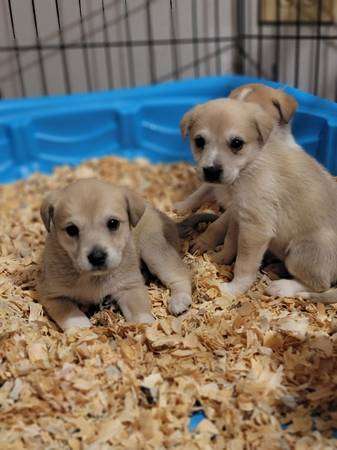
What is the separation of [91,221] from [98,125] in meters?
2.51

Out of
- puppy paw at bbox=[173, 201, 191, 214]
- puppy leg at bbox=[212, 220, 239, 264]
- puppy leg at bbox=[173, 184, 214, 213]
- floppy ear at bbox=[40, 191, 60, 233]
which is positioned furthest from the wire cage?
floppy ear at bbox=[40, 191, 60, 233]

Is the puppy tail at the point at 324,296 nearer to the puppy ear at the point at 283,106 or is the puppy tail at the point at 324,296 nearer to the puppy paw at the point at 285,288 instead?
the puppy paw at the point at 285,288

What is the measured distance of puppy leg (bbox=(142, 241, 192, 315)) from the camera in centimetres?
267

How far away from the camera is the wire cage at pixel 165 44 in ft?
15.8

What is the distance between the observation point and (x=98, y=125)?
4.52 meters

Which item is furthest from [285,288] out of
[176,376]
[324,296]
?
[176,376]

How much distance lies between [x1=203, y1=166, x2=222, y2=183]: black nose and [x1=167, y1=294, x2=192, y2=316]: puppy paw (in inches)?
24.7

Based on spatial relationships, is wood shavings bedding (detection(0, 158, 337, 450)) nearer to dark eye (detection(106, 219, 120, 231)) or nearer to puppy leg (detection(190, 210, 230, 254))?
puppy leg (detection(190, 210, 230, 254))

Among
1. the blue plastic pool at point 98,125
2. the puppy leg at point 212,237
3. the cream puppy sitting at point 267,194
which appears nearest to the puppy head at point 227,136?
the cream puppy sitting at point 267,194

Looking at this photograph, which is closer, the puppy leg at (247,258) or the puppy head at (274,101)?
the puppy leg at (247,258)

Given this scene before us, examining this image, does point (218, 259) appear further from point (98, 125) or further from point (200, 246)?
point (98, 125)

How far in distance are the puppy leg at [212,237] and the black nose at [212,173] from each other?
58cm

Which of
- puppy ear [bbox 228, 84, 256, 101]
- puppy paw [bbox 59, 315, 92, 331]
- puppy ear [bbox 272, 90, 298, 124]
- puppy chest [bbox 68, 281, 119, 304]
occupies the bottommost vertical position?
puppy paw [bbox 59, 315, 92, 331]

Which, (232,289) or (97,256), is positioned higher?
(97,256)
